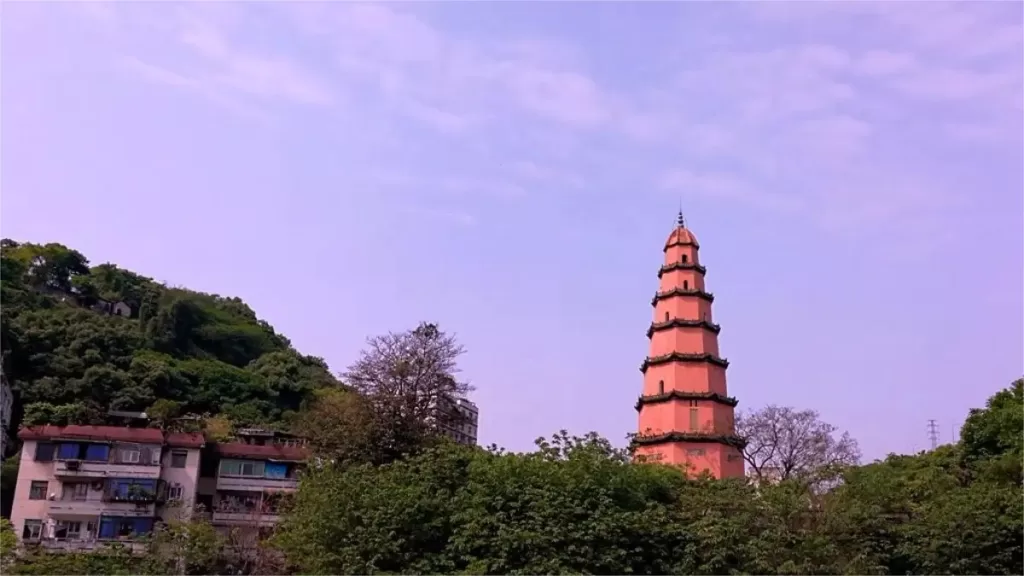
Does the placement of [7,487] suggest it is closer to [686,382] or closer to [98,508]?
[98,508]

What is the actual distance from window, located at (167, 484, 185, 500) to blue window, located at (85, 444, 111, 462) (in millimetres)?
2160

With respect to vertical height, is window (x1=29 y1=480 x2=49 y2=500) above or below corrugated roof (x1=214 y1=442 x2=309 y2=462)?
below

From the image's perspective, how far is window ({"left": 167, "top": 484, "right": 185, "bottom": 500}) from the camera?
2964 cm

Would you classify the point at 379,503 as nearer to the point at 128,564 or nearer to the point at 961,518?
the point at 128,564

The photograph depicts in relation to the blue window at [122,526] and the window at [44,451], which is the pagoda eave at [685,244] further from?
the window at [44,451]

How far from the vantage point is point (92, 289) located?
56031 millimetres

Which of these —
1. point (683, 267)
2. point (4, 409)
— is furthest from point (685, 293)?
point (4, 409)

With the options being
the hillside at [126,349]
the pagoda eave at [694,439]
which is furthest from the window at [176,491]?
the pagoda eave at [694,439]

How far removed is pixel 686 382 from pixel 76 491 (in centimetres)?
1967

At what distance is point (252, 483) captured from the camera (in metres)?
30.7

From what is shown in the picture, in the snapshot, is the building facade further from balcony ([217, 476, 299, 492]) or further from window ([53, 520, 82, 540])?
window ([53, 520, 82, 540])

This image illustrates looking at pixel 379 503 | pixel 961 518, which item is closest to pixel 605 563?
pixel 379 503

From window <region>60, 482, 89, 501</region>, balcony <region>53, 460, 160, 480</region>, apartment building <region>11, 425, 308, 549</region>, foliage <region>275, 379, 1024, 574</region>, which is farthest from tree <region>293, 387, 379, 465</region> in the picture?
window <region>60, 482, 89, 501</region>

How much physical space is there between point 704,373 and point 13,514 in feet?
73.0
